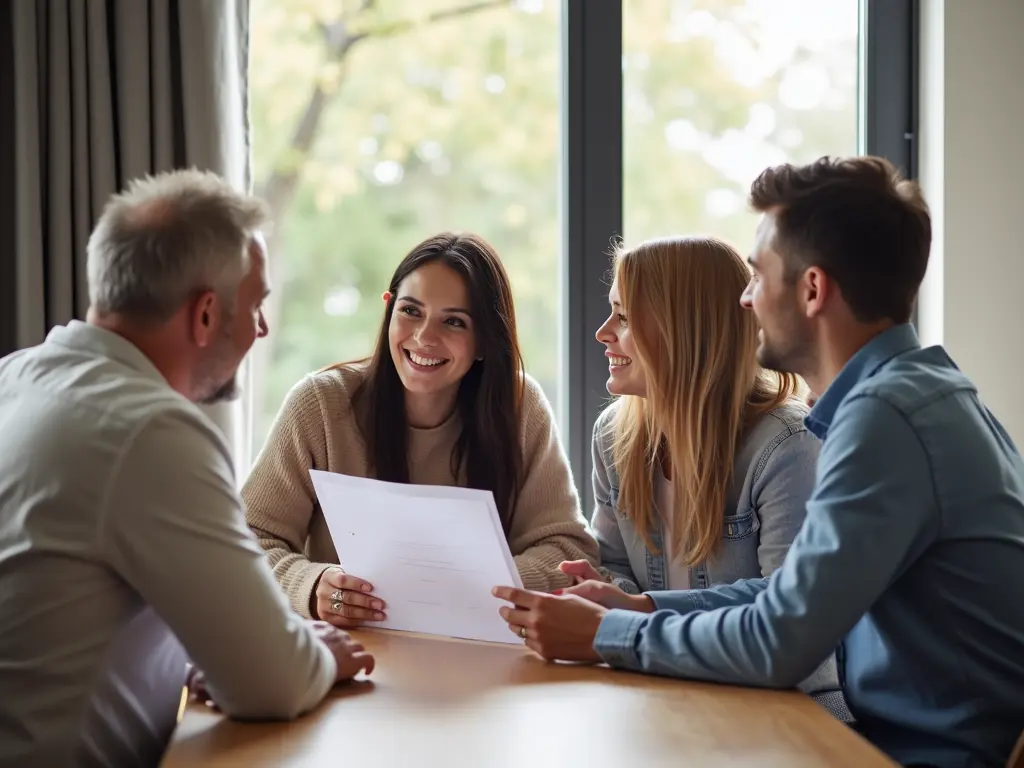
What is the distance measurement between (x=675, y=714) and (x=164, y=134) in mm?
1847

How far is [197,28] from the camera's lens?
253 centimetres

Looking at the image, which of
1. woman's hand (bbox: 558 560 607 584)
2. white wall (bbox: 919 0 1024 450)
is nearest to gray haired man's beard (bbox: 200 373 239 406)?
woman's hand (bbox: 558 560 607 584)

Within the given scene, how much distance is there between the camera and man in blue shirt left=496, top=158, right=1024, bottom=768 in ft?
4.36

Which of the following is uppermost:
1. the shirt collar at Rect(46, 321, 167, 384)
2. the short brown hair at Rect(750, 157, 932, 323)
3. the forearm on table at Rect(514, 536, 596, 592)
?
the short brown hair at Rect(750, 157, 932, 323)

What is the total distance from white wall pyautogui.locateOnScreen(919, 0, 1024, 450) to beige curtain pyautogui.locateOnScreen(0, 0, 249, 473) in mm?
1820

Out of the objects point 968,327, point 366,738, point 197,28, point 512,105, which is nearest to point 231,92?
point 197,28

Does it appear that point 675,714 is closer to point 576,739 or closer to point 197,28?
point 576,739

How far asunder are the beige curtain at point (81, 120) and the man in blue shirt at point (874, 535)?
A: 1447mm

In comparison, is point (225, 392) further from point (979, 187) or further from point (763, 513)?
point (979, 187)

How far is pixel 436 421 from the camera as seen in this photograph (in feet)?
7.35

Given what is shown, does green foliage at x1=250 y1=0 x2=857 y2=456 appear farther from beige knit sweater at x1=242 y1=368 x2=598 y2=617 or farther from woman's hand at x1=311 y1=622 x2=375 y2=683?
woman's hand at x1=311 y1=622 x2=375 y2=683

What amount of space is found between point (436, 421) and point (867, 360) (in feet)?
3.21

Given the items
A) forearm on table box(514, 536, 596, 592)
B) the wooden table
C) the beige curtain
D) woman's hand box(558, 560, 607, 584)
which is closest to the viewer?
the wooden table

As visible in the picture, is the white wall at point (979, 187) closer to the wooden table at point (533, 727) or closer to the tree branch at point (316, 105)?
the tree branch at point (316, 105)
